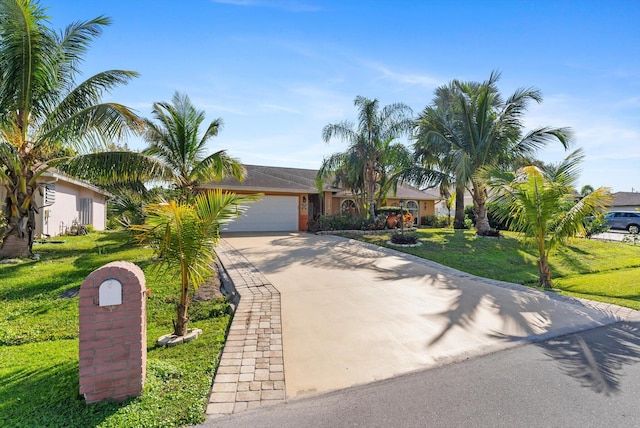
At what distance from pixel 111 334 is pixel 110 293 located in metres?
0.37

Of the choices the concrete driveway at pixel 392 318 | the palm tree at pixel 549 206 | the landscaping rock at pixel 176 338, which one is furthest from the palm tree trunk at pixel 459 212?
the landscaping rock at pixel 176 338

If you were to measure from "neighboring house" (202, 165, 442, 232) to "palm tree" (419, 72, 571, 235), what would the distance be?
7194 millimetres

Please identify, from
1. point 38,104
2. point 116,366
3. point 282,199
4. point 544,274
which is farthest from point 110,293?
point 282,199

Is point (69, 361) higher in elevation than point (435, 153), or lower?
lower

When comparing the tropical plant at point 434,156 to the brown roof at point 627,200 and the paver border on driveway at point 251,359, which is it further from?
the brown roof at point 627,200

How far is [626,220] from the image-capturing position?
958 inches

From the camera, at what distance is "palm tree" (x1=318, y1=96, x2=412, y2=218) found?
16.6 meters

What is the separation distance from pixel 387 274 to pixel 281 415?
228 inches

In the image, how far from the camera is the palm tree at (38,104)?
7.99 meters

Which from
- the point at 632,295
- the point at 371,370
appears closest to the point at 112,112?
the point at 371,370

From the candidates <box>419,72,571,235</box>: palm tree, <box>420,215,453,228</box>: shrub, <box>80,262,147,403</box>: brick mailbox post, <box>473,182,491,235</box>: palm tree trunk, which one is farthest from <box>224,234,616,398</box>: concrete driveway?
<box>420,215,453,228</box>: shrub

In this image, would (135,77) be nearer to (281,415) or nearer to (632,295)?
(281,415)

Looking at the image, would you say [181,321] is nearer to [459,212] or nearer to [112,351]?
[112,351]

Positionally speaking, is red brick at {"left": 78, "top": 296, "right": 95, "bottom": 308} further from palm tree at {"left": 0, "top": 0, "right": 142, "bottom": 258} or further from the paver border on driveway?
palm tree at {"left": 0, "top": 0, "right": 142, "bottom": 258}
